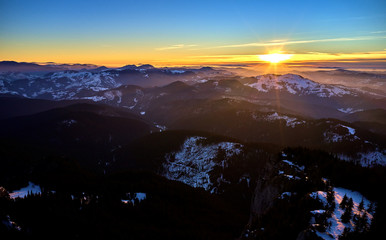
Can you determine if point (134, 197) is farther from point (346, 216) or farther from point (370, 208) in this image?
point (346, 216)

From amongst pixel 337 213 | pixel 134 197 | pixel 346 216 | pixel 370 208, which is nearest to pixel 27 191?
pixel 134 197

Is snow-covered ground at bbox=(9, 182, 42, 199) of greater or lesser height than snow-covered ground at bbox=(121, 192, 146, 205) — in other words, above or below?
above

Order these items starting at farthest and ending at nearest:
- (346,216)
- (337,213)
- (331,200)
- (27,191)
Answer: (27,191), (331,200), (337,213), (346,216)

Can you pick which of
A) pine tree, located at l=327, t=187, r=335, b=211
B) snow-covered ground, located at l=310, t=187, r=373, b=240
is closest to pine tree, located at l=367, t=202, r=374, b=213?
snow-covered ground, located at l=310, t=187, r=373, b=240

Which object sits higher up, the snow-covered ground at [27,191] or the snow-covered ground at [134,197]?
the snow-covered ground at [27,191]

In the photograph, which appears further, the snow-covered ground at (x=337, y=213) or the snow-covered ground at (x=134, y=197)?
the snow-covered ground at (x=134, y=197)

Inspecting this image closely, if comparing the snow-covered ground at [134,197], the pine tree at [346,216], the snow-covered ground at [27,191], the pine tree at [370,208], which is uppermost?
the pine tree at [346,216]

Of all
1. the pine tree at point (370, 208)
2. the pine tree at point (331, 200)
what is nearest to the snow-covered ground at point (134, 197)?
the pine tree at point (331, 200)

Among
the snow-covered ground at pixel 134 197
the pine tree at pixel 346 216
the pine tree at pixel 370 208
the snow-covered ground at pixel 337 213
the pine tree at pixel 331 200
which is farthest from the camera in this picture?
the snow-covered ground at pixel 134 197

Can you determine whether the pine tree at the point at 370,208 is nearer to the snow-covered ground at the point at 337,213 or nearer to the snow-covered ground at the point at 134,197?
the snow-covered ground at the point at 337,213

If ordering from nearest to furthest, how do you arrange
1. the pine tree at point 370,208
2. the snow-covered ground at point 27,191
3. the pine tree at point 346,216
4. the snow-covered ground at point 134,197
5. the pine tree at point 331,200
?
the pine tree at point 346,216 → the pine tree at point 331,200 → the pine tree at point 370,208 → the snow-covered ground at point 27,191 → the snow-covered ground at point 134,197

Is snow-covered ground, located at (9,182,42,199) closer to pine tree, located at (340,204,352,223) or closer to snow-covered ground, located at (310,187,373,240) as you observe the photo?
snow-covered ground, located at (310,187,373,240)
